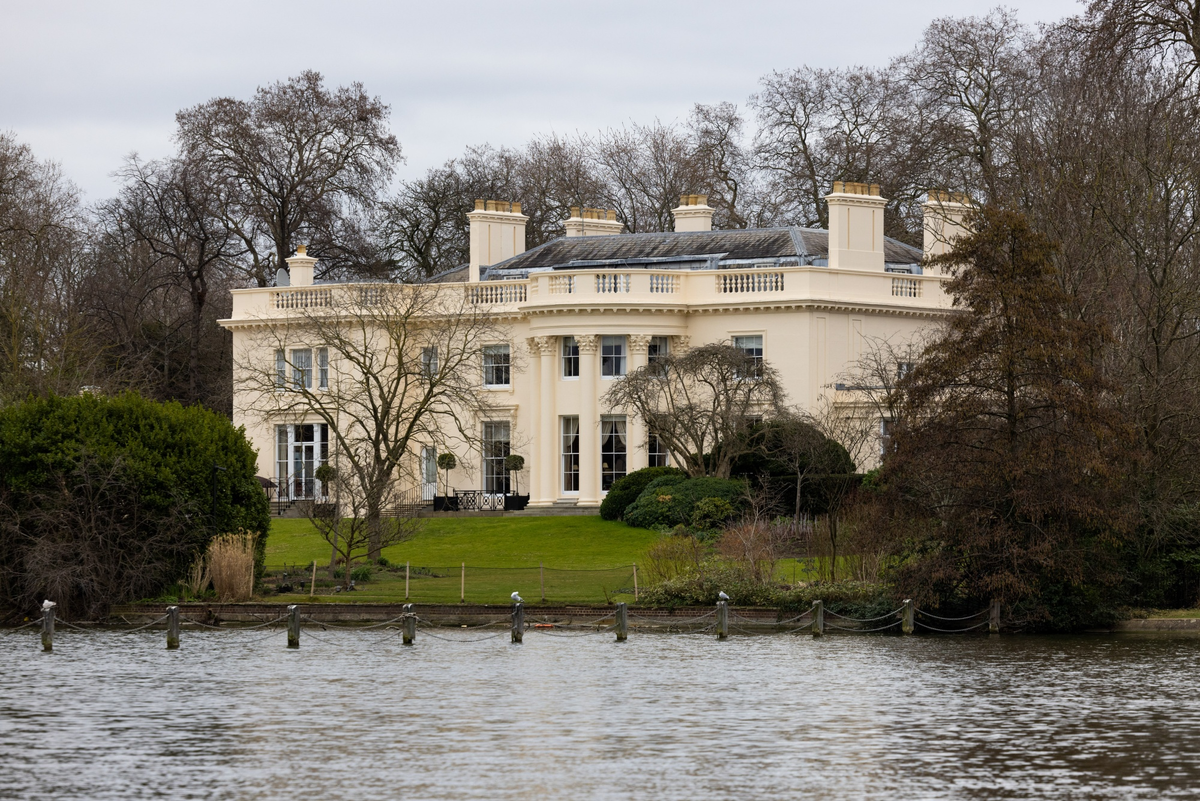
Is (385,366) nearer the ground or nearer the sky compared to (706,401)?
nearer the sky

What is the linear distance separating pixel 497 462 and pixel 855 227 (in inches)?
498

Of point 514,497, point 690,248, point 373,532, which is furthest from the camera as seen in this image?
point 690,248

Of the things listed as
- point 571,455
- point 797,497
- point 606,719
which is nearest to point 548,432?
point 571,455

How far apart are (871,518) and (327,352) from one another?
2641cm

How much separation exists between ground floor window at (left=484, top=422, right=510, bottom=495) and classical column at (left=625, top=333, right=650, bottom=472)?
14.7ft

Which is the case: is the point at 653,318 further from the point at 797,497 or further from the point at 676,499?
the point at 797,497

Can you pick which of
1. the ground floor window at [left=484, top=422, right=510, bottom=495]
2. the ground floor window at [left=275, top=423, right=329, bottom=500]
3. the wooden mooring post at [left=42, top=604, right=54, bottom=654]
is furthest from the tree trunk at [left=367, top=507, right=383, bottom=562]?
the ground floor window at [left=275, top=423, right=329, bottom=500]

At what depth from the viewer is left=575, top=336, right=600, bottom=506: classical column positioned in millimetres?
Answer: 50906

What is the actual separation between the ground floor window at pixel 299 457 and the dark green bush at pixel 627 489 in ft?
37.8

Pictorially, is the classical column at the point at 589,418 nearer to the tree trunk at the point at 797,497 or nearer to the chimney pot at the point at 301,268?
the tree trunk at the point at 797,497

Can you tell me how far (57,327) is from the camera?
Answer: 55.4 meters

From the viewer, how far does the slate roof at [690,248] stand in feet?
172

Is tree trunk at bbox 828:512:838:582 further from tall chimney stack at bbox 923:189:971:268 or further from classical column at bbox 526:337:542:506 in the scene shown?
classical column at bbox 526:337:542:506

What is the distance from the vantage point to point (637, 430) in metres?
50.8
